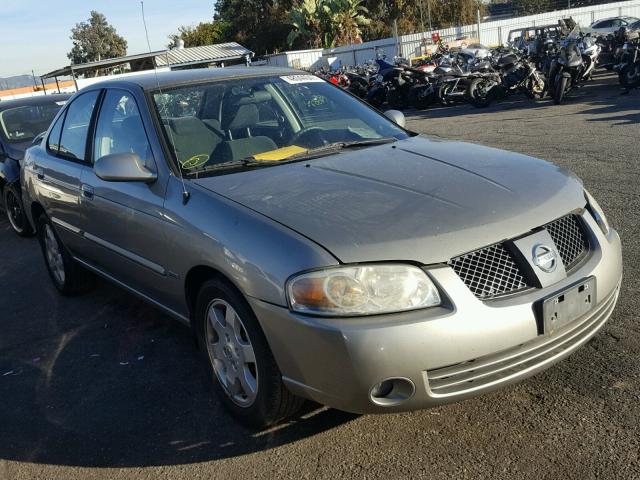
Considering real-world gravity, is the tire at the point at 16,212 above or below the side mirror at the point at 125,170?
below

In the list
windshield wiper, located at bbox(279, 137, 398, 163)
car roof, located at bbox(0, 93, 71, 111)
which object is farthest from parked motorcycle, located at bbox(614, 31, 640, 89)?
windshield wiper, located at bbox(279, 137, 398, 163)

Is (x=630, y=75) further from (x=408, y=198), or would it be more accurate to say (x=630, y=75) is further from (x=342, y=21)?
(x=342, y=21)

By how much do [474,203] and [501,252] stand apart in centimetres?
29

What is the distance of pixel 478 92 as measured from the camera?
15.1 m

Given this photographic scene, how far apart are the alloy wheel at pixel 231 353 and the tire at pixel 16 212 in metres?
5.70

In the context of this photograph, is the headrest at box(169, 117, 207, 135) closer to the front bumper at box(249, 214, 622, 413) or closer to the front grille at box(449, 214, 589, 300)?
the front bumper at box(249, 214, 622, 413)

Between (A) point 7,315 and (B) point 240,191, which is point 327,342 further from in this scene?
(A) point 7,315

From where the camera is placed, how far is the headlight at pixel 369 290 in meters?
2.49

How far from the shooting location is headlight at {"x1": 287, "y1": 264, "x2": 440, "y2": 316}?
249cm

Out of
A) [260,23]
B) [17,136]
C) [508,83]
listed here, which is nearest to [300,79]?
[17,136]

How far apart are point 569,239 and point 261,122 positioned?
2.01 metres

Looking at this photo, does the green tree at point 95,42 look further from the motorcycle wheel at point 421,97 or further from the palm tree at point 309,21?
the motorcycle wheel at point 421,97

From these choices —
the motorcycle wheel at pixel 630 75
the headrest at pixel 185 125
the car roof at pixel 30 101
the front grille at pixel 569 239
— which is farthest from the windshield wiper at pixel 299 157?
the motorcycle wheel at pixel 630 75

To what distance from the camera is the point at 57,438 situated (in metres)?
3.28
